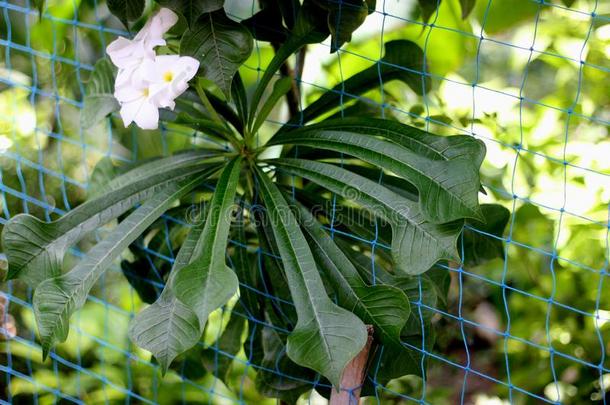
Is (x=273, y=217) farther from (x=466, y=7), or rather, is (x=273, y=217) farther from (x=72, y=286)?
(x=466, y=7)

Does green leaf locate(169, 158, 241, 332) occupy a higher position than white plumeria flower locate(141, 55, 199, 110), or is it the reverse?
white plumeria flower locate(141, 55, 199, 110)

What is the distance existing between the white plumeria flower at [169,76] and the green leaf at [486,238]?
0.63 meters

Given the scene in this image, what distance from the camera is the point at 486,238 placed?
1440 mm

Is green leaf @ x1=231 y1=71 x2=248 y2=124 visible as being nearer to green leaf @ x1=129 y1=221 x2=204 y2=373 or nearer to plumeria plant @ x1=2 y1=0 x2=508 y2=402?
plumeria plant @ x1=2 y1=0 x2=508 y2=402

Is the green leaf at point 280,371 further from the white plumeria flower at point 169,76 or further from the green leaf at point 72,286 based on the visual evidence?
the white plumeria flower at point 169,76

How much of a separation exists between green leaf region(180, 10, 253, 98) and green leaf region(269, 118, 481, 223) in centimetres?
19

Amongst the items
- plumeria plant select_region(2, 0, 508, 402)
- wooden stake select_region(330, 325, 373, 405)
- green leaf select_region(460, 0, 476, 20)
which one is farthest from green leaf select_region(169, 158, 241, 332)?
green leaf select_region(460, 0, 476, 20)

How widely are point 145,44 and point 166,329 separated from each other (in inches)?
18.2

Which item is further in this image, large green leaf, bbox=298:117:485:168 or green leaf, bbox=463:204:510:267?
green leaf, bbox=463:204:510:267

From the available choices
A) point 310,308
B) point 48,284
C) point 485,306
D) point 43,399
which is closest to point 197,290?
point 310,308

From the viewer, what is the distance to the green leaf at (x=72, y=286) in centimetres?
116

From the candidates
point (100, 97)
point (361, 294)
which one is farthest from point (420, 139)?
point (100, 97)

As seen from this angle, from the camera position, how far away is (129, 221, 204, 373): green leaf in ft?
3.48

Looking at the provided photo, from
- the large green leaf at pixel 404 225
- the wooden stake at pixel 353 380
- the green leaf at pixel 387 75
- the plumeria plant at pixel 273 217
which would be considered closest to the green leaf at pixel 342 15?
the plumeria plant at pixel 273 217
